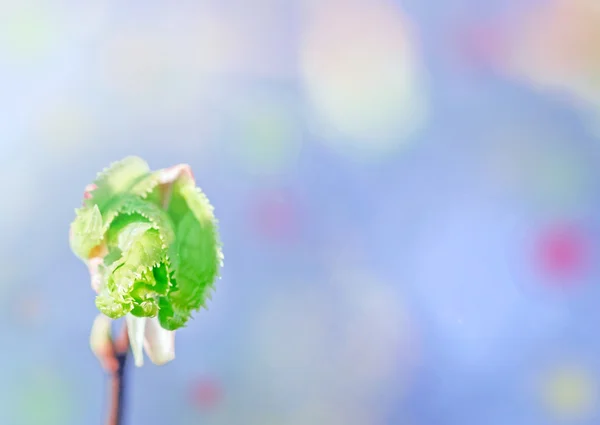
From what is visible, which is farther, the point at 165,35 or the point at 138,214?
the point at 165,35

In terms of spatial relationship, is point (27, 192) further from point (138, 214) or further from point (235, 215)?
point (235, 215)

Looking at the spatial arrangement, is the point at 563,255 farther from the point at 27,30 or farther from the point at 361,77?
the point at 27,30

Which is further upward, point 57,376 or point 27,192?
point 27,192

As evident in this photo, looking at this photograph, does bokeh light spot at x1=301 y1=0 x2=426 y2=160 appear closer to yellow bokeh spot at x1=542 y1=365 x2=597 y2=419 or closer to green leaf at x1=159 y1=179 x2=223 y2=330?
green leaf at x1=159 y1=179 x2=223 y2=330

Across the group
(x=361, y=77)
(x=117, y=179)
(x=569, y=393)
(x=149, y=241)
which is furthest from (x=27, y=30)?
(x=569, y=393)

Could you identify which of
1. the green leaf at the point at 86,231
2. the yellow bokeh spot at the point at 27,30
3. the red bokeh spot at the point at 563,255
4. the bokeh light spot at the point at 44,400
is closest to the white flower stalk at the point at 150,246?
the green leaf at the point at 86,231

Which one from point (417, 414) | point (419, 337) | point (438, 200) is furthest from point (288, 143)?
point (417, 414)

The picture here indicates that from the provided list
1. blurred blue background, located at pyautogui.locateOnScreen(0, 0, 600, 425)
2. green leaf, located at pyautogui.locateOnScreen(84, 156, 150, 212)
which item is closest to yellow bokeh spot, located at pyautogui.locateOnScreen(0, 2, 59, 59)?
blurred blue background, located at pyautogui.locateOnScreen(0, 0, 600, 425)
